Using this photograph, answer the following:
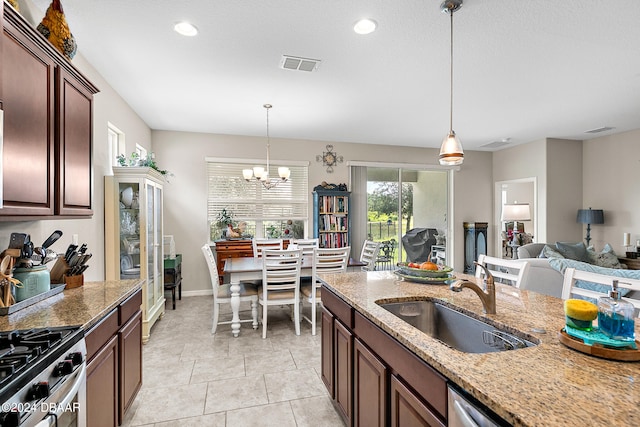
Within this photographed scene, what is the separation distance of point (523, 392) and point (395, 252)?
593 centimetres

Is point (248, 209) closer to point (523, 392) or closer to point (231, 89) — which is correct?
point (231, 89)

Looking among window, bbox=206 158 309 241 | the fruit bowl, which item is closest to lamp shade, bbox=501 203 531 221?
window, bbox=206 158 309 241

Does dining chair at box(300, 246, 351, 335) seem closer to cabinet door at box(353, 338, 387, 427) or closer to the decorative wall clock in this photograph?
cabinet door at box(353, 338, 387, 427)

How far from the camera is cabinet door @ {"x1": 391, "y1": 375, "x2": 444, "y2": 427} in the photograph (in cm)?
109

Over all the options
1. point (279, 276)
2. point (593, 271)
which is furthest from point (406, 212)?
point (279, 276)

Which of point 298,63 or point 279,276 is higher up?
point 298,63

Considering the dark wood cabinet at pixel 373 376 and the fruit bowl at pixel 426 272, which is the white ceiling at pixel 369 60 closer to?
the fruit bowl at pixel 426 272

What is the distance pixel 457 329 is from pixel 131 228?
337 cm

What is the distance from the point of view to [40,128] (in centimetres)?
168

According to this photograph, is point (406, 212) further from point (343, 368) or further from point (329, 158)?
point (343, 368)

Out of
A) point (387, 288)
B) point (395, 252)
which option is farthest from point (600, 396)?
point (395, 252)

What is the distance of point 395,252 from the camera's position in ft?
21.9

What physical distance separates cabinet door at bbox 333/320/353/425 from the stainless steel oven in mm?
1269

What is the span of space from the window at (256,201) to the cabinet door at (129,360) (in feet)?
10.8
